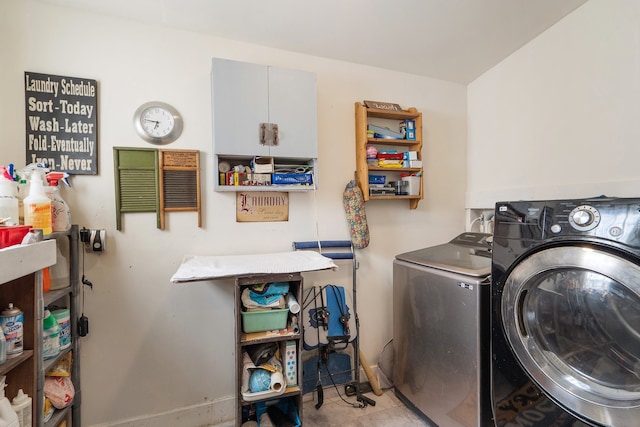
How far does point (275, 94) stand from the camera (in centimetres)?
168

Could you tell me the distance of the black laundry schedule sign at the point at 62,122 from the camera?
145 cm

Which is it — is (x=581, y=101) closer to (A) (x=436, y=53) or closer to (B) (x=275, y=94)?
(A) (x=436, y=53)

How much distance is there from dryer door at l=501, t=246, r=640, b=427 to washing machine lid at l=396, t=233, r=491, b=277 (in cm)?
22

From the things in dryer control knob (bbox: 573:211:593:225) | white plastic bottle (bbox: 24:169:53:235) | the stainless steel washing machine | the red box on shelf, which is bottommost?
the stainless steel washing machine

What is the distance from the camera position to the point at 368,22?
1.66 m

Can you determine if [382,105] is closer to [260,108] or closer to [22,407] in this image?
[260,108]

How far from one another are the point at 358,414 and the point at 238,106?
82.1 inches

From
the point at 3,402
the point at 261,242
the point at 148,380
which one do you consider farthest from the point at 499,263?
the point at 148,380

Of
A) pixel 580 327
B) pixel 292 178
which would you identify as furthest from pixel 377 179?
pixel 580 327

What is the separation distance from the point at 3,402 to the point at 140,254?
0.86m

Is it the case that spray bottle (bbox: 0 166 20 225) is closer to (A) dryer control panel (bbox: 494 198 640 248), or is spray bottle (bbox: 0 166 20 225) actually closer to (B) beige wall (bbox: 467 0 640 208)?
(A) dryer control panel (bbox: 494 198 640 248)

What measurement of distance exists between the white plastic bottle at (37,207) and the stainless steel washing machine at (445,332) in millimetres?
1885

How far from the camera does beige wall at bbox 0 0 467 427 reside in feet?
4.92

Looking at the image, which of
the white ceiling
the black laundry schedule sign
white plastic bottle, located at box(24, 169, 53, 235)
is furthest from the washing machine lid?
the black laundry schedule sign
